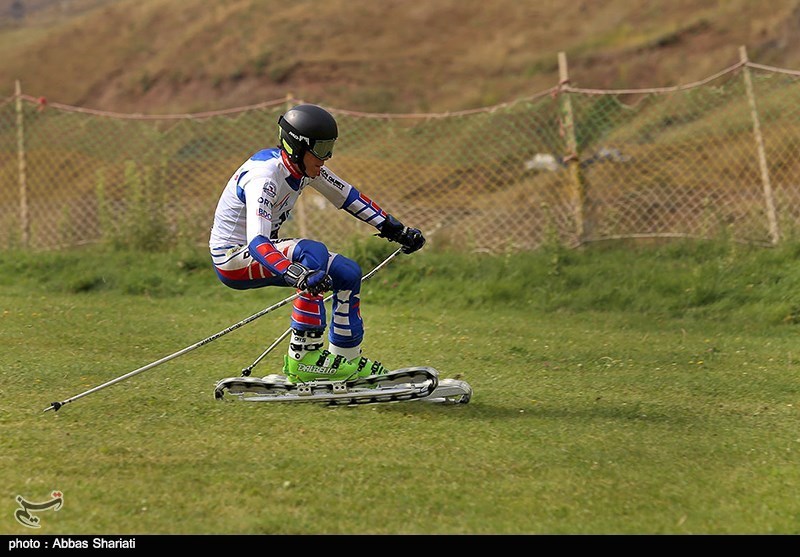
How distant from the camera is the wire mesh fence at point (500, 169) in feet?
40.8

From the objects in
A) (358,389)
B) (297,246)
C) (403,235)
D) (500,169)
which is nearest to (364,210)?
(403,235)

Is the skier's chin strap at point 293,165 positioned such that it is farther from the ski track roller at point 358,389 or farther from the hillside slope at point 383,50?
the hillside slope at point 383,50

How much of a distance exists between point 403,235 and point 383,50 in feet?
95.8

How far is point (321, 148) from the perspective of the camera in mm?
7035

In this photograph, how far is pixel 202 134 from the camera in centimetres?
1575

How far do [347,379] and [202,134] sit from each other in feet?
30.9

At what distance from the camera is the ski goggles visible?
6996 mm

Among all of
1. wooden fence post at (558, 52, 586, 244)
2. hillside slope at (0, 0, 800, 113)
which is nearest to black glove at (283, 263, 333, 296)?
wooden fence post at (558, 52, 586, 244)

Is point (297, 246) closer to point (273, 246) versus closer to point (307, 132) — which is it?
point (273, 246)

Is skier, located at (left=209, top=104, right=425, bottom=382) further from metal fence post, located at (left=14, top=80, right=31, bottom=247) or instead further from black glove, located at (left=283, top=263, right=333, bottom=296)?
metal fence post, located at (left=14, top=80, right=31, bottom=247)

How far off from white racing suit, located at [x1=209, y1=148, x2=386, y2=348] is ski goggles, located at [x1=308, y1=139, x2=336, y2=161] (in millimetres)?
226

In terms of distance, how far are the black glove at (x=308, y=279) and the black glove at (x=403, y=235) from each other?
1.33 metres

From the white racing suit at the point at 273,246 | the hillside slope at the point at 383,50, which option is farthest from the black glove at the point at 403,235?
the hillside slope at the point at 383,50
